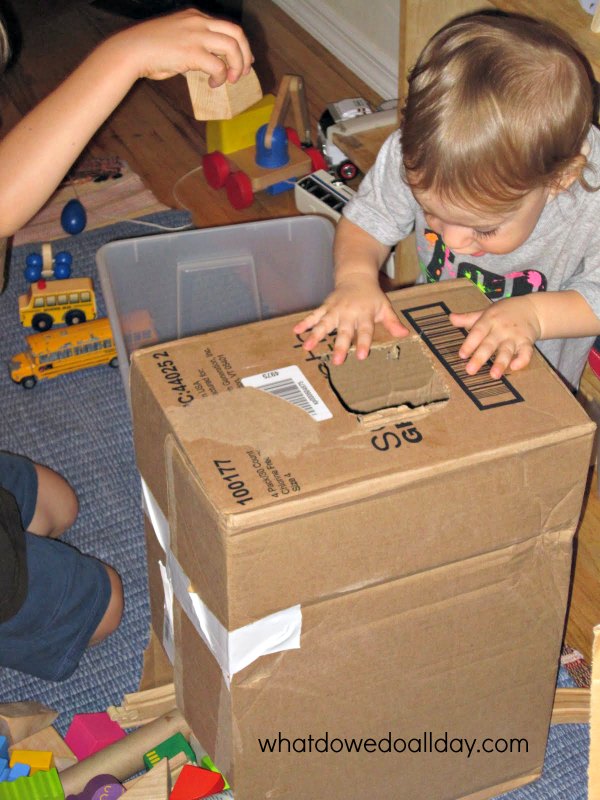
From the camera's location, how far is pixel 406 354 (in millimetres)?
809

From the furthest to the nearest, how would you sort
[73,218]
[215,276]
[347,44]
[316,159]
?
[347,44] → [316,159] → [73,218] → [215,276]

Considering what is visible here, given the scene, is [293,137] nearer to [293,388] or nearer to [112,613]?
[112,613]

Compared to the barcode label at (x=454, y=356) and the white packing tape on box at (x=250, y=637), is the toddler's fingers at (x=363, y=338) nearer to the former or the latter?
the barcode label at (x=454, y=356)

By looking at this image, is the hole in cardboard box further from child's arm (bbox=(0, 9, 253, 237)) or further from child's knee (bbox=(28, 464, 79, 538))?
child's knee (bbox=(28, 464, 79, 538))

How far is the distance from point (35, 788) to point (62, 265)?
937 millimetres

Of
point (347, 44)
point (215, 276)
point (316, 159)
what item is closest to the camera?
point (215, 276)

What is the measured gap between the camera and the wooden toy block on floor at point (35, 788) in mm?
993

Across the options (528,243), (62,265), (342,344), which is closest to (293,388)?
(342,344)

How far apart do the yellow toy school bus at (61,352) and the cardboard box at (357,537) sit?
2.35 feet

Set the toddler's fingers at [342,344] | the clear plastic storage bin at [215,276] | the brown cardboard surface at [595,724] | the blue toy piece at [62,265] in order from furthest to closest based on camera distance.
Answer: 1. the blue toy piece at [62,265]
2. the clear plastic storage bin at [215,276]
3. the toddler's fingers at [342,344]
4. the brown cardboard surface at [595,724]

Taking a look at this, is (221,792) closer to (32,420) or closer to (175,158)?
(32,420)

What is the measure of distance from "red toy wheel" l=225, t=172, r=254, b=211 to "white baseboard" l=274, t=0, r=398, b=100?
0.43 metres

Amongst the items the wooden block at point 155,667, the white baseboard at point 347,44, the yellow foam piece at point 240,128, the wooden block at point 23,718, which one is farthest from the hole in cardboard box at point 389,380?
the white baseboard at point 347,44

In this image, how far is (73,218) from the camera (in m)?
1.80
